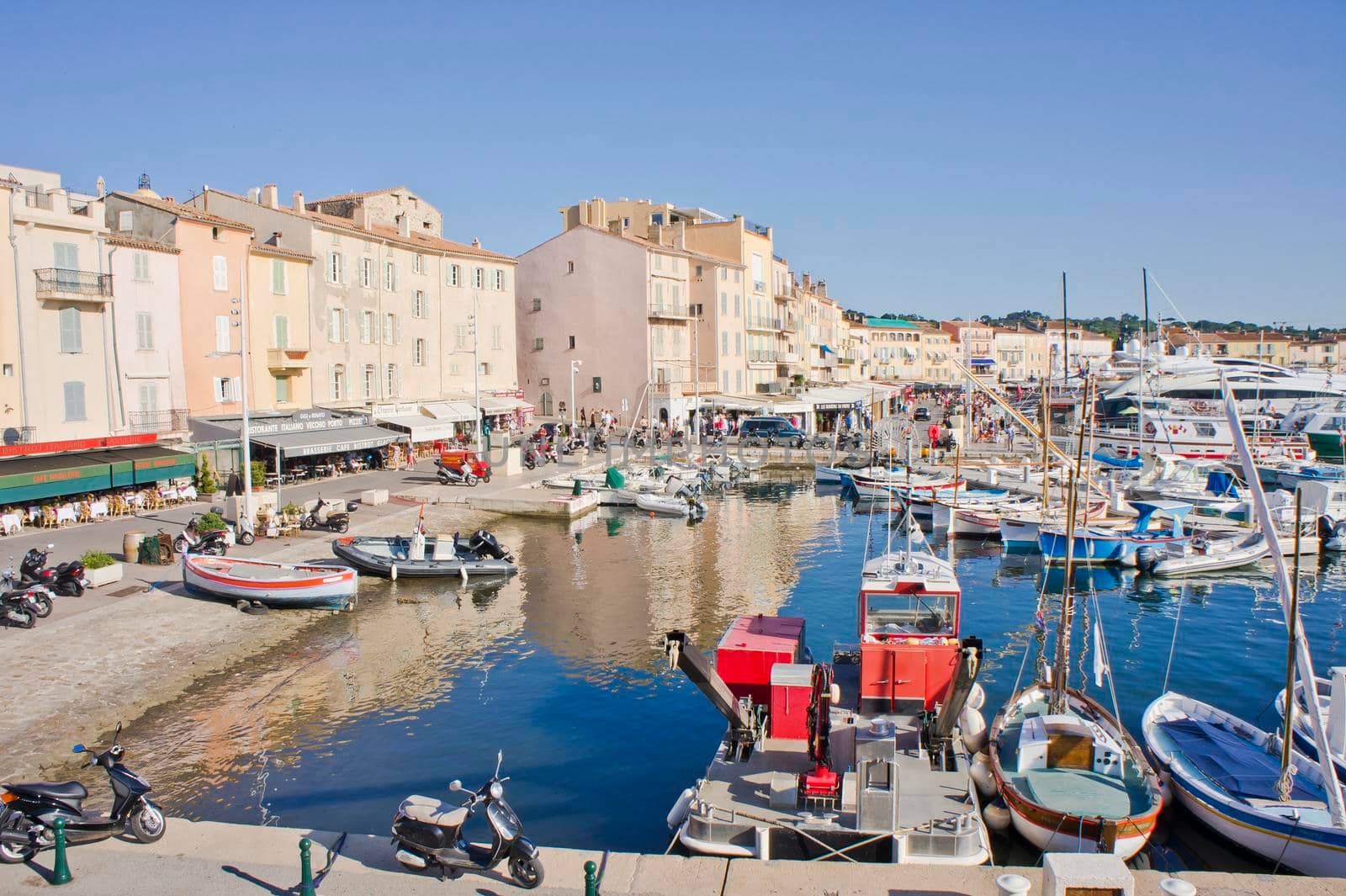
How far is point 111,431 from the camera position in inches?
1395

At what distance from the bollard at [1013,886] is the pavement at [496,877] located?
0.95m

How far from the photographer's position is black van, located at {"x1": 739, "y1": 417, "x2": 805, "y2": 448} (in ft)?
209

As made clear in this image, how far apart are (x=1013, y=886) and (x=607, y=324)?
5909cm

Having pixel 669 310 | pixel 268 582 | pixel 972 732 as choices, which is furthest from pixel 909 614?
pixel 669 310

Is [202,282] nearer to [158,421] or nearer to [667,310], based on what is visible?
[158,421]

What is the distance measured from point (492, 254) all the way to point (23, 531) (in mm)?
32334

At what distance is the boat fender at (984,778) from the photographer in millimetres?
15141

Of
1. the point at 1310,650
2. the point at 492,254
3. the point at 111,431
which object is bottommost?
the point at 1310,650

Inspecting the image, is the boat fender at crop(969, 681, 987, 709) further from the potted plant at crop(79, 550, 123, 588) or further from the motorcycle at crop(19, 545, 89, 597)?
the potted plant at crop(79, 550, 123, 588)

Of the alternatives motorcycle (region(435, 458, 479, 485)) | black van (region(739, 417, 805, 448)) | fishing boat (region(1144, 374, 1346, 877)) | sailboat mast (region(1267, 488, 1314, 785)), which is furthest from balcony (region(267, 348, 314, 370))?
sailboat mast (region(1267, 488, 1314, 785))

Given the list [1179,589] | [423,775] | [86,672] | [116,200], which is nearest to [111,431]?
[116,200]

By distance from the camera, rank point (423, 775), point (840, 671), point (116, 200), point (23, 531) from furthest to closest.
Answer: point (116, 200), point (23, 531), point (840, 671), point (423, 775)

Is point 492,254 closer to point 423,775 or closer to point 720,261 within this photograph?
point 720,261

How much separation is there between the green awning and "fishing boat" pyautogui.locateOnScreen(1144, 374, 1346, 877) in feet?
95.5
